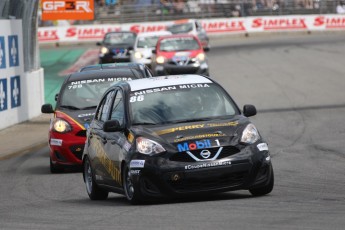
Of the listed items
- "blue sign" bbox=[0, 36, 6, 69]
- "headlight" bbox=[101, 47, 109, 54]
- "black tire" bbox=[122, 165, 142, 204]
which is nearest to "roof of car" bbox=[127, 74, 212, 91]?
"black tire" bbox=[122, 165, 142, 204]

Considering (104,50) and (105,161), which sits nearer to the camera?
(105,161)

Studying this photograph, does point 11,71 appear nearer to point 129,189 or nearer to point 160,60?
point 160,60

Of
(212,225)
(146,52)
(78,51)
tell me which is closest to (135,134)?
(212,225)

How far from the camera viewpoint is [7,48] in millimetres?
25156

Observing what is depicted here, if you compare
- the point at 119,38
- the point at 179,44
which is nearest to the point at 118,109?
the point at 179,44

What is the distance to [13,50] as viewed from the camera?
84.9 feet

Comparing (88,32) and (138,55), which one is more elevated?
(138,55)

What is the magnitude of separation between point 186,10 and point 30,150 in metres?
43.8

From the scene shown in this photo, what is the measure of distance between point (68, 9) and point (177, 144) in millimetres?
34493

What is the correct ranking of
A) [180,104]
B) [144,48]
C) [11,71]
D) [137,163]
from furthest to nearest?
[144,48]
[11,71]
[180,104]
[137,163]

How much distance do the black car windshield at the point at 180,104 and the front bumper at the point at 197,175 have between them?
0.84 meters

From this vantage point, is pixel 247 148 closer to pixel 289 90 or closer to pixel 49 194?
pixel 49 194

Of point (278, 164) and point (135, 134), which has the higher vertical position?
point (135, 134)

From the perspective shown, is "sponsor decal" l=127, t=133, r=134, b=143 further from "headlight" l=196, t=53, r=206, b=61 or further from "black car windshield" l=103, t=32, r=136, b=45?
"black car windshield" l=103, t=32, r=136, b=45
